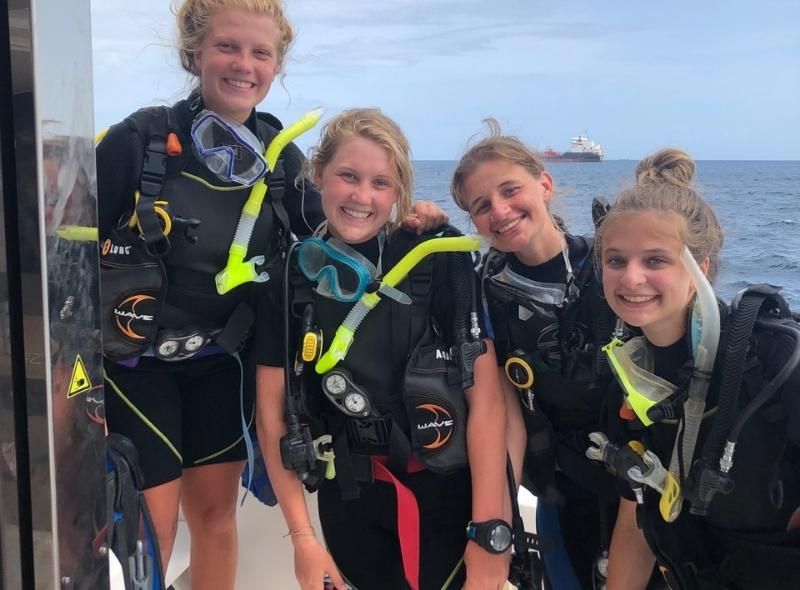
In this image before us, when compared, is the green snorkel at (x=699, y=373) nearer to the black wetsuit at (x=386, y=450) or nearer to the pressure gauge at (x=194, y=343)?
the black wetsuit at (x=386, y=450)

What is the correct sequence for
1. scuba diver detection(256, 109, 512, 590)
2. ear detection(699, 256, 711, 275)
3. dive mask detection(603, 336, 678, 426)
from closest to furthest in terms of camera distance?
dive mask detection(603, 336, 678, 426)
ear detection(699, 256, 711, 275)
scuba diver detection(256, 109, 512, 590)

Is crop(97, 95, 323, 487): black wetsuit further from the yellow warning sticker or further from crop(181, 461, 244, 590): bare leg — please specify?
the yellow warning sticker

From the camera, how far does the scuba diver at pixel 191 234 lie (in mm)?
1865

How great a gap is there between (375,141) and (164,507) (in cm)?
114

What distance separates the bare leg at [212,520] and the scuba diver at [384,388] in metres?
0.37

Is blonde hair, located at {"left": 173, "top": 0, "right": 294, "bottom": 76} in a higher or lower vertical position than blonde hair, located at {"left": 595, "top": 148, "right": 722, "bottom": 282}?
higher

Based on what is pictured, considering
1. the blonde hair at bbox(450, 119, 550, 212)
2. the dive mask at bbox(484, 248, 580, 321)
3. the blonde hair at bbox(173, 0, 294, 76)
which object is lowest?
the dive mask at bbox(484, 248, 580, 321)

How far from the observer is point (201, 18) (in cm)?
199

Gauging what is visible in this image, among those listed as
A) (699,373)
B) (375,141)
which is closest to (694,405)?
(699,373)

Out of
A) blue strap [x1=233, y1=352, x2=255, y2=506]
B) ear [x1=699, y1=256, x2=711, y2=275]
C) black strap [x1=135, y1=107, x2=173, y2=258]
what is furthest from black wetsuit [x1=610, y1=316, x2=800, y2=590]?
black strap [x1=135, y1=107, x2=173, y2=258]

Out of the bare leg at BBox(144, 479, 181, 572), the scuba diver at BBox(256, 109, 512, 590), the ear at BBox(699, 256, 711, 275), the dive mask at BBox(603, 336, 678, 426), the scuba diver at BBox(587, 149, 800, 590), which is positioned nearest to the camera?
the scuba diver at BBox(587, 149, 800, 590)

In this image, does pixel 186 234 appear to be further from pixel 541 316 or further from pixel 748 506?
pixel 748 506

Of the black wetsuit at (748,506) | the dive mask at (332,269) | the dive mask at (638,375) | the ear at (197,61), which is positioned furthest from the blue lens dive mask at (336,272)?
the black wetsuit at (748,506)

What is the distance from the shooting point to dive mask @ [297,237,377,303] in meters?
1.85
